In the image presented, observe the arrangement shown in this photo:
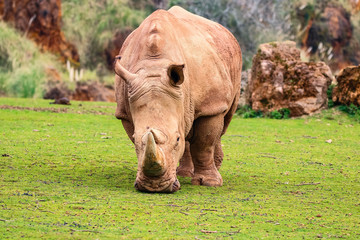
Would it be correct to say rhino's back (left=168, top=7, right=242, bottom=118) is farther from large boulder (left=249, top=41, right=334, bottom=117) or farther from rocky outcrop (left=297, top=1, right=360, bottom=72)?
rocky outcrop (left=297, top=1, right=360, bottom=72)

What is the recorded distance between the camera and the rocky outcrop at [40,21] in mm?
24438

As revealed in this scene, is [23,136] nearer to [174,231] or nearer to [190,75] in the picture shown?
[190,75]

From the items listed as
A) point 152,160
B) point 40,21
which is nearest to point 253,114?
point 152,160

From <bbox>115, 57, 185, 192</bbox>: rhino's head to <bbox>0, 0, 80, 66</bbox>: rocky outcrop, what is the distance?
1948cm

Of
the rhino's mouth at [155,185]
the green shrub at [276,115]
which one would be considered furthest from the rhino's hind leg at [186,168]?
the green shrub at [276,115]

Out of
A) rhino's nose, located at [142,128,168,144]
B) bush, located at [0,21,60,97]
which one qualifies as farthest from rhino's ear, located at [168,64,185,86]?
bush, located at [0,21,60,97]

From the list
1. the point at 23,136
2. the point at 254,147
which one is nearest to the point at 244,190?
the point at 254,147

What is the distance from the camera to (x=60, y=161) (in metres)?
8.18

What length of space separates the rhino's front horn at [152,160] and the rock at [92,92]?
60.1 ft

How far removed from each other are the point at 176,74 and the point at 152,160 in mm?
947

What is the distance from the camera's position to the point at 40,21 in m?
24.8

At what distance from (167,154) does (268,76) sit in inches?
404

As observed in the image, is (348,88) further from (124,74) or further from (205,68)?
(124,74)

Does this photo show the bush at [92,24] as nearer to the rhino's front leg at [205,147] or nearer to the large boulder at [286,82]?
the large boulder at [286,82]
